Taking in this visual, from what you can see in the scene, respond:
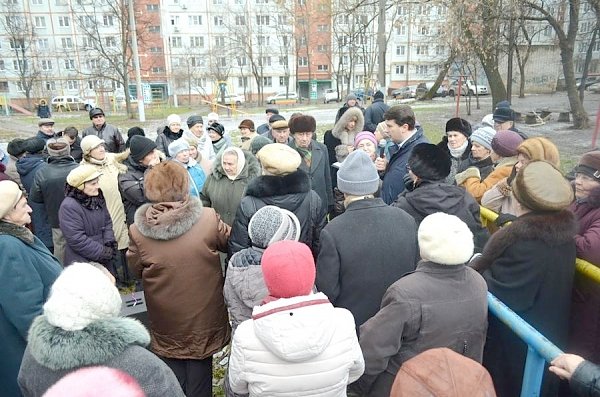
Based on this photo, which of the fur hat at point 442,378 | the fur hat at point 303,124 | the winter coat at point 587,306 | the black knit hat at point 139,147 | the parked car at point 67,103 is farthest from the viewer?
the parked car at point 67,103

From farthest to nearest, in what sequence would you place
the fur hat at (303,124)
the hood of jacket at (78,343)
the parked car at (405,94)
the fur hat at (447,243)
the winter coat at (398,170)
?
the parked car at (405,94) → the fur hat at (303,124) → the winter coat at (398,170) → the fur hat at (447,243) → the hood of jacket at (78,343)

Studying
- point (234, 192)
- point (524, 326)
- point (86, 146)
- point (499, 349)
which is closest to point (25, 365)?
point (524, 326)

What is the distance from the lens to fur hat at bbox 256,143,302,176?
3.13 metres

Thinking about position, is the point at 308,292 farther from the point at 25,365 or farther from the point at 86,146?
the point at 86,146

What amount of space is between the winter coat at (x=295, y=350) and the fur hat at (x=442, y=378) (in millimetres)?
580

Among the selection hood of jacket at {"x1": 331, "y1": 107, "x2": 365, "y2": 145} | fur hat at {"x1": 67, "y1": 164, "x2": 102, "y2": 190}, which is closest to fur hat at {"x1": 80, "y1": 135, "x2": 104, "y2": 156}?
fur hat at {"x1": 67, "y1": 164, "x2": 102, "y2": 190}

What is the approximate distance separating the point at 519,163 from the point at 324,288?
81.1 inches

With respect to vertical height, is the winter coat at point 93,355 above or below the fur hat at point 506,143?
below

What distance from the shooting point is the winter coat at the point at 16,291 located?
2436 mm

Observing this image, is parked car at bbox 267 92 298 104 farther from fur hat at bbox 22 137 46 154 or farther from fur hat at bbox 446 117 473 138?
fur hat at bbox 446 117 473 138

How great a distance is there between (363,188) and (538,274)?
3.54ft

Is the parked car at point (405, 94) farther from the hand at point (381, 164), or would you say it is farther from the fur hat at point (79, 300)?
the fur hat at point (79, 300)

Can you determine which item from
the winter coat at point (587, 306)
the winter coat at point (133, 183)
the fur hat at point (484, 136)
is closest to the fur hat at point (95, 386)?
the winter coat at point (587, 306)

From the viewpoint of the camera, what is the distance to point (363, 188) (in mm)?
2746
